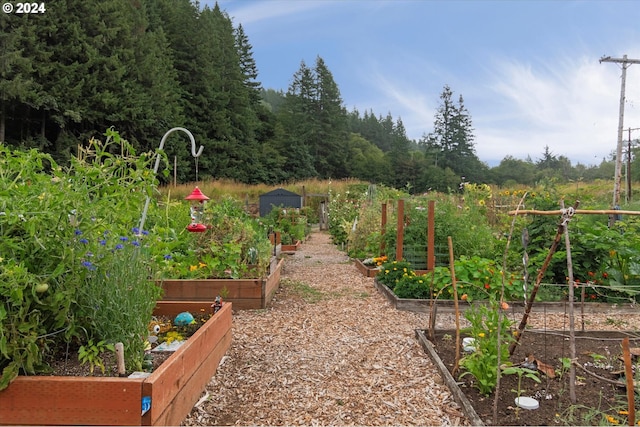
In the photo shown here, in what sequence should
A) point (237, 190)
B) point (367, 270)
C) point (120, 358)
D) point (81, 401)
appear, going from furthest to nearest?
point (237, 190)
point (367, 270)
point (120, 358)
point (81, 401)

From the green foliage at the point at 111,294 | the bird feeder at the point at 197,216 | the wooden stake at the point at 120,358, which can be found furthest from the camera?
the bird feeder at the point at 197,216

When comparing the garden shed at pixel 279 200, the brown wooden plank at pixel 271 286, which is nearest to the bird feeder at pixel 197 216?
the brown wooden plank at pixel 271 286

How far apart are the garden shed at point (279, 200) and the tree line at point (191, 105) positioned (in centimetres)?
598

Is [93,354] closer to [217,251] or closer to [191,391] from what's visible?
[191,391]

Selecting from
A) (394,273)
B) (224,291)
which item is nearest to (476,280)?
(394,273)

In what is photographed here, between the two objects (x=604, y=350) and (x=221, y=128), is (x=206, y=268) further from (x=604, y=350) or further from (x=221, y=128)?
(x=221, y=128)

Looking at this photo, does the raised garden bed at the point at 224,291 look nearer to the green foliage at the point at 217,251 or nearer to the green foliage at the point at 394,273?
the green foliage at the point at 217,251

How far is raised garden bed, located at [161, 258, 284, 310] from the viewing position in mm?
4844

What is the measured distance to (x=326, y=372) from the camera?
3.22 metres

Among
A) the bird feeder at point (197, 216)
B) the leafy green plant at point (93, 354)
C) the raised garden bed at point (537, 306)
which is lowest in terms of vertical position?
the raised garden bed at point (537, 306)

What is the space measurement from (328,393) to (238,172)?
91.3 feet

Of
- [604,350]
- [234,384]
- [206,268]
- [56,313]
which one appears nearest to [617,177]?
[604,350]

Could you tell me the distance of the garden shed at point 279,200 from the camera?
50.8 feet

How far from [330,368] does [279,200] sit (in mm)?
12661
